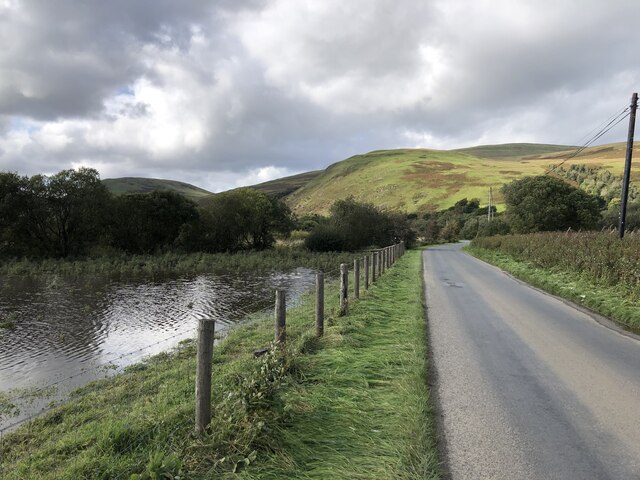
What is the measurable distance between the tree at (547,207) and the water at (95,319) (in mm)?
35747

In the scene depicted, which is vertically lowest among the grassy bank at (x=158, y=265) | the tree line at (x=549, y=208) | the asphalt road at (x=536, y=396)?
the grassy bank at (x=158, y=265)

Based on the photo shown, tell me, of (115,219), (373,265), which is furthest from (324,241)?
(373,265)

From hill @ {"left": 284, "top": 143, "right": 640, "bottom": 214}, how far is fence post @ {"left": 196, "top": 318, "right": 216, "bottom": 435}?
303 ft

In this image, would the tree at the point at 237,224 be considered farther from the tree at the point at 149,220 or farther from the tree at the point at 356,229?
the tree at the point at 356,229

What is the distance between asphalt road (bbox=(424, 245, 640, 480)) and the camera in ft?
12.1

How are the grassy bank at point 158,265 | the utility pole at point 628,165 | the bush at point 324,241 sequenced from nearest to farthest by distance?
the utility pole at point 628,165 → the grassy bank at point 158,265 → the bush at point 324,241

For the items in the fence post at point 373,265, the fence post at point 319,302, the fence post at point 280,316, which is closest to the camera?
the fence post at point 280,316

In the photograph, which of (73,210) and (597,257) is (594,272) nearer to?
(597,257)

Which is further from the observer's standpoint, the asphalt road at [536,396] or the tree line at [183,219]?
the tree line at [183,219]

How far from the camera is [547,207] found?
48531 millimetres

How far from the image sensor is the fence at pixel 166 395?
3.91 metres

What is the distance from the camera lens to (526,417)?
4.56m

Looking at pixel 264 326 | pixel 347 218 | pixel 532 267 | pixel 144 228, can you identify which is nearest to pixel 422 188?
pixel 347 218

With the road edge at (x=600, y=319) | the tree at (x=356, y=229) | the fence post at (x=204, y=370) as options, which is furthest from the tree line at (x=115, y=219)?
the fence post at (x=204, y=370)
